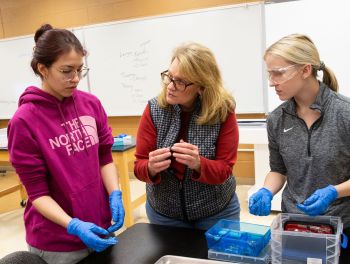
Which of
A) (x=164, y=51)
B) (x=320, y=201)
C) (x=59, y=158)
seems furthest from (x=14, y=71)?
(x=320, y=201)

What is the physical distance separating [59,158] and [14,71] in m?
4.02

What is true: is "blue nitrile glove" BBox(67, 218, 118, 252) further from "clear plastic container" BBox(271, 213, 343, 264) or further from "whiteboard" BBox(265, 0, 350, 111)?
"whiteboard" BBox(265, 0, 350, 111)

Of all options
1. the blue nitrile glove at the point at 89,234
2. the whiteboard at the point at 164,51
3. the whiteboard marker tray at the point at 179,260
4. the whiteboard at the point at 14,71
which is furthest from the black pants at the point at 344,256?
the whiteboard at the point at 14,71

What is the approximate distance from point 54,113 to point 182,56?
20.5 inches

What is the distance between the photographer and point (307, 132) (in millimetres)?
1234

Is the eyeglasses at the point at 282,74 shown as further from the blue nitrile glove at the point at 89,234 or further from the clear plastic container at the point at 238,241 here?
the blue nitrile glove at the point at 89,234

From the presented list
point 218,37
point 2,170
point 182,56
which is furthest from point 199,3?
point 2,170

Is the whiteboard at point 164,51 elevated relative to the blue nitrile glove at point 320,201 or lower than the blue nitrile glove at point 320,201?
elevated

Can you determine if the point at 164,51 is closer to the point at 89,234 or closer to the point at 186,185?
the point at 186,185

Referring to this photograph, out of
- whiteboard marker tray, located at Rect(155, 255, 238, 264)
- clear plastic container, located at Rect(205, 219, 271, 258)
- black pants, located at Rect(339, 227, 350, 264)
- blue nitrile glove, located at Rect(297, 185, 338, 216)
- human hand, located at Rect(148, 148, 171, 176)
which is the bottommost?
whiteboard marker tray, located at Rect(155, 255, 238, 264)

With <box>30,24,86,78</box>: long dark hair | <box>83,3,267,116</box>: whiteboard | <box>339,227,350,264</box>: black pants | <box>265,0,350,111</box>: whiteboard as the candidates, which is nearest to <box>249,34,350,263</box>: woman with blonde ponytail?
<box>339,227,350,264</box>: black pants

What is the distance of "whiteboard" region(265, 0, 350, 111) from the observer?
2.80 metres

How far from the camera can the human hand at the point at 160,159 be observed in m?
1.25

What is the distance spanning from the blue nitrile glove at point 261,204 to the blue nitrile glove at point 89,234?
1.65ft
